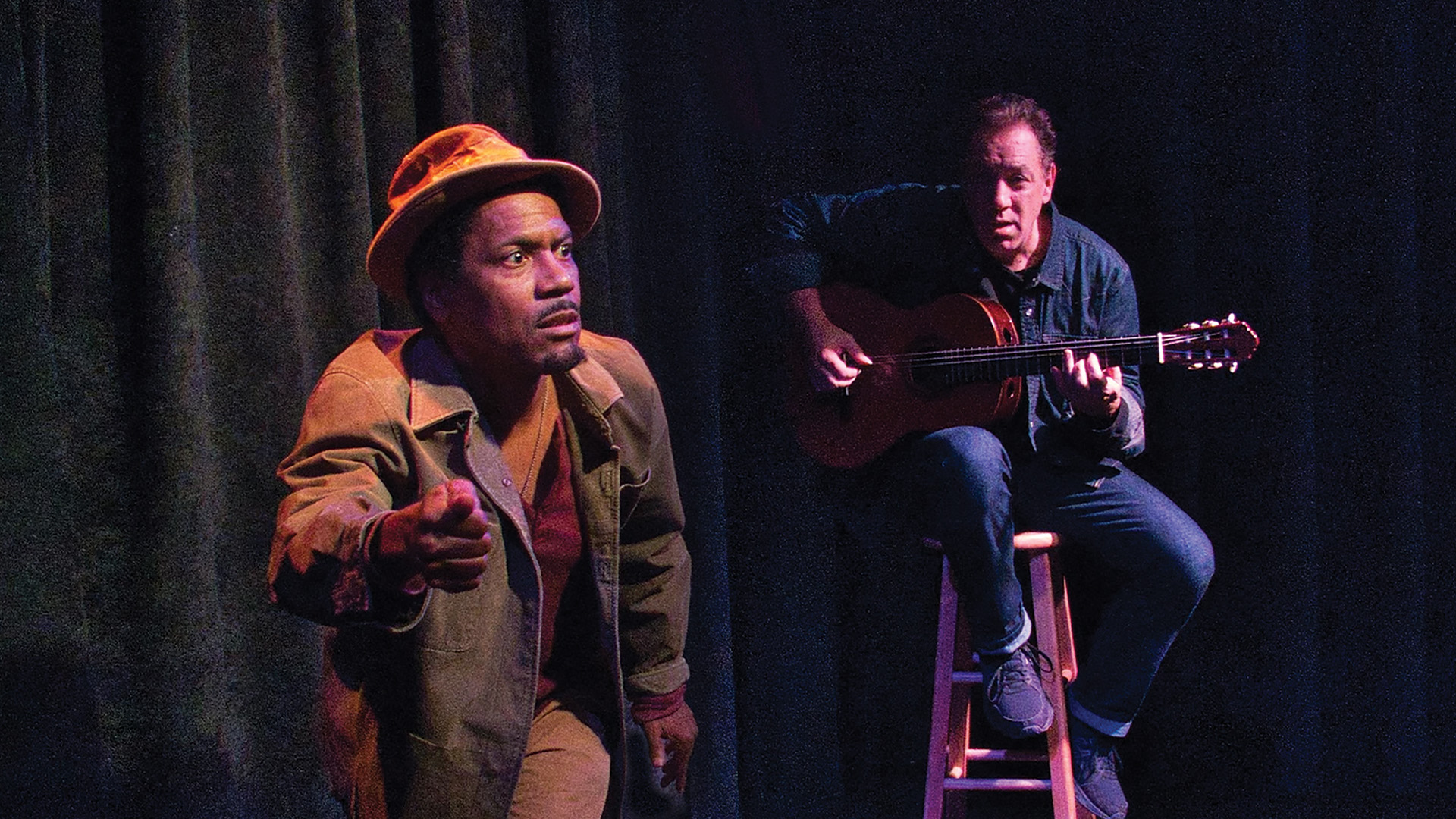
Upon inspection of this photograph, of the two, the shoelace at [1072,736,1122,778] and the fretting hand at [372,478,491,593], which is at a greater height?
the fretting hand at [372,478,491,593]

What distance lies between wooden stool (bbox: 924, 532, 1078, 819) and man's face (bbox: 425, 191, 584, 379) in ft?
4.25

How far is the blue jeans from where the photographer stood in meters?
2.80

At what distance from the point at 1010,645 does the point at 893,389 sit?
0.66 metres

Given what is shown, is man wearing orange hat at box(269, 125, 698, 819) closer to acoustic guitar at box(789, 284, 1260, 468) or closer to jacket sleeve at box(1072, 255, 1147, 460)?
acoustic guitar at box(789, 284, 1260, 468)

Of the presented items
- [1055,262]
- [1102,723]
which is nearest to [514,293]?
[1055,262]

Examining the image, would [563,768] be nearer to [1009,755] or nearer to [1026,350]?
[1009,755]

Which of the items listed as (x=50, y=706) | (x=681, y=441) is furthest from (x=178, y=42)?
(x=681, y=441)

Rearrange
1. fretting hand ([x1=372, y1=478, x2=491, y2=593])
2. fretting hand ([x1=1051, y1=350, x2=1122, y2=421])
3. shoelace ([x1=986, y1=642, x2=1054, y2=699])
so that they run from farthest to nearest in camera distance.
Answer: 1. shoelace ([x1=986, y1=642, x2=1054, y2=699])
2. fretting hand ([x1=1051, y1=350, x2=1122, y2=421])
3. fretting hand ([x1=372, y1=478, x2=491, y2=593])

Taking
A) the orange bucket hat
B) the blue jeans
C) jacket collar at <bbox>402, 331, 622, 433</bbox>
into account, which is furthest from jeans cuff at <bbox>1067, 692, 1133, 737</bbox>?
the orange bucket hat

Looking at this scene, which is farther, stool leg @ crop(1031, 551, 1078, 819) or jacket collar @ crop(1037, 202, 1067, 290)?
jacket collar @ crop(1037, 202, 1067, 290)

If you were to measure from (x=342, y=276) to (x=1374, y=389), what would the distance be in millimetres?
2729

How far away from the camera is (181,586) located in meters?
2.49

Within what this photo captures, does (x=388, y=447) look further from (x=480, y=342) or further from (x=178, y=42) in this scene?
(x=178, y=42)

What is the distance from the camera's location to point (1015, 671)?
2809 mm
